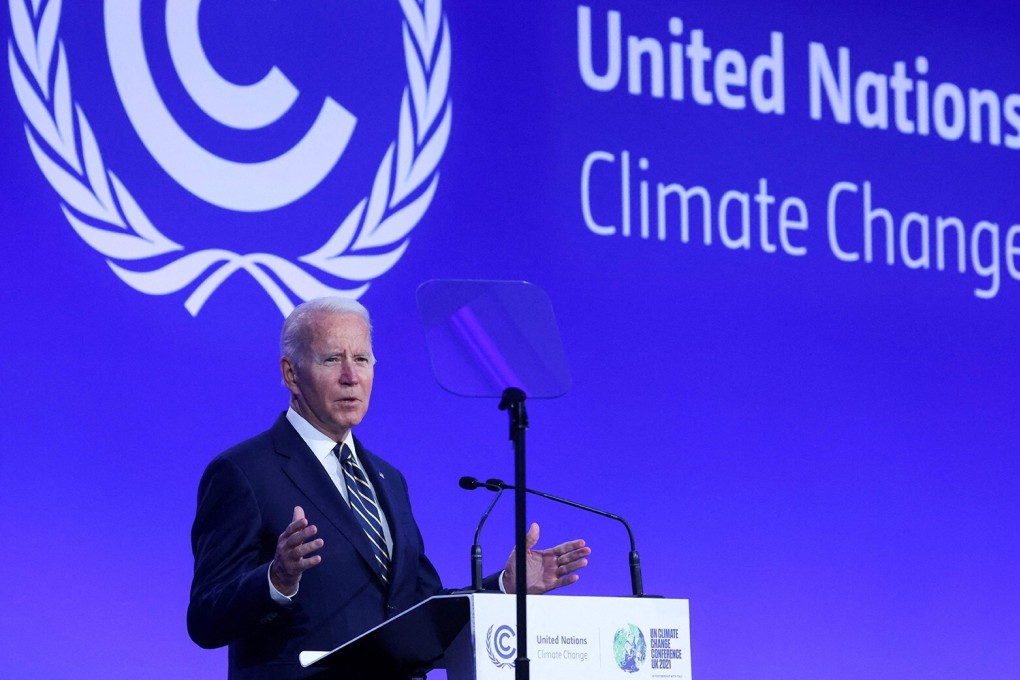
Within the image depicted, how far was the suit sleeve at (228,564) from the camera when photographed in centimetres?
306

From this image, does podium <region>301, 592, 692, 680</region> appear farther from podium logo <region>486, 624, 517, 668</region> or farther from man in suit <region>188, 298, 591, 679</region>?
man in suit <region>188, 298, 591, 679</region>

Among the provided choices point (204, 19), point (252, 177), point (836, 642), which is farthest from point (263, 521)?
point (836, 642)

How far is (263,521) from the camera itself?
329 centimetres

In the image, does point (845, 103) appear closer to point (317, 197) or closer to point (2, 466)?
point (317, 197)

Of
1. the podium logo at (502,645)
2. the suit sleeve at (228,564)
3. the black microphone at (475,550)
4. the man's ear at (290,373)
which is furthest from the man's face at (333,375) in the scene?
the podium logo at (502,645)

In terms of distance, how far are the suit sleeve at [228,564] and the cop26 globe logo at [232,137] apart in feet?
4.26

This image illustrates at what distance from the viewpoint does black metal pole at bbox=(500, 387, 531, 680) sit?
265cm

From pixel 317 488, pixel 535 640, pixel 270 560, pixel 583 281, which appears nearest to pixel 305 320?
pixel 317 488

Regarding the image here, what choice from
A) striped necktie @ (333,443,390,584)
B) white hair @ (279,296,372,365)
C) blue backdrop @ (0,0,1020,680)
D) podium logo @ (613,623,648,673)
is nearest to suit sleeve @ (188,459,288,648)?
striped necktie @ (333,443,390,584)

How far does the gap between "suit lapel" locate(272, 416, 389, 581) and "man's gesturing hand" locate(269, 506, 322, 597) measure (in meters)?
0.37

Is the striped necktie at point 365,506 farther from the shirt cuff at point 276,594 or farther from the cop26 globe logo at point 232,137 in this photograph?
the cop26 globe logo at point 232,137

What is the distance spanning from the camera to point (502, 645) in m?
2.79

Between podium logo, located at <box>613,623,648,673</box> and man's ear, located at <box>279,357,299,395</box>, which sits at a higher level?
man's ear, located at <box>279,357,299,395</box>

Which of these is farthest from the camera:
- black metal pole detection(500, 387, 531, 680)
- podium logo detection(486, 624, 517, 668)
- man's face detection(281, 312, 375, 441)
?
man's face detection(281, 312, 375, 441)
